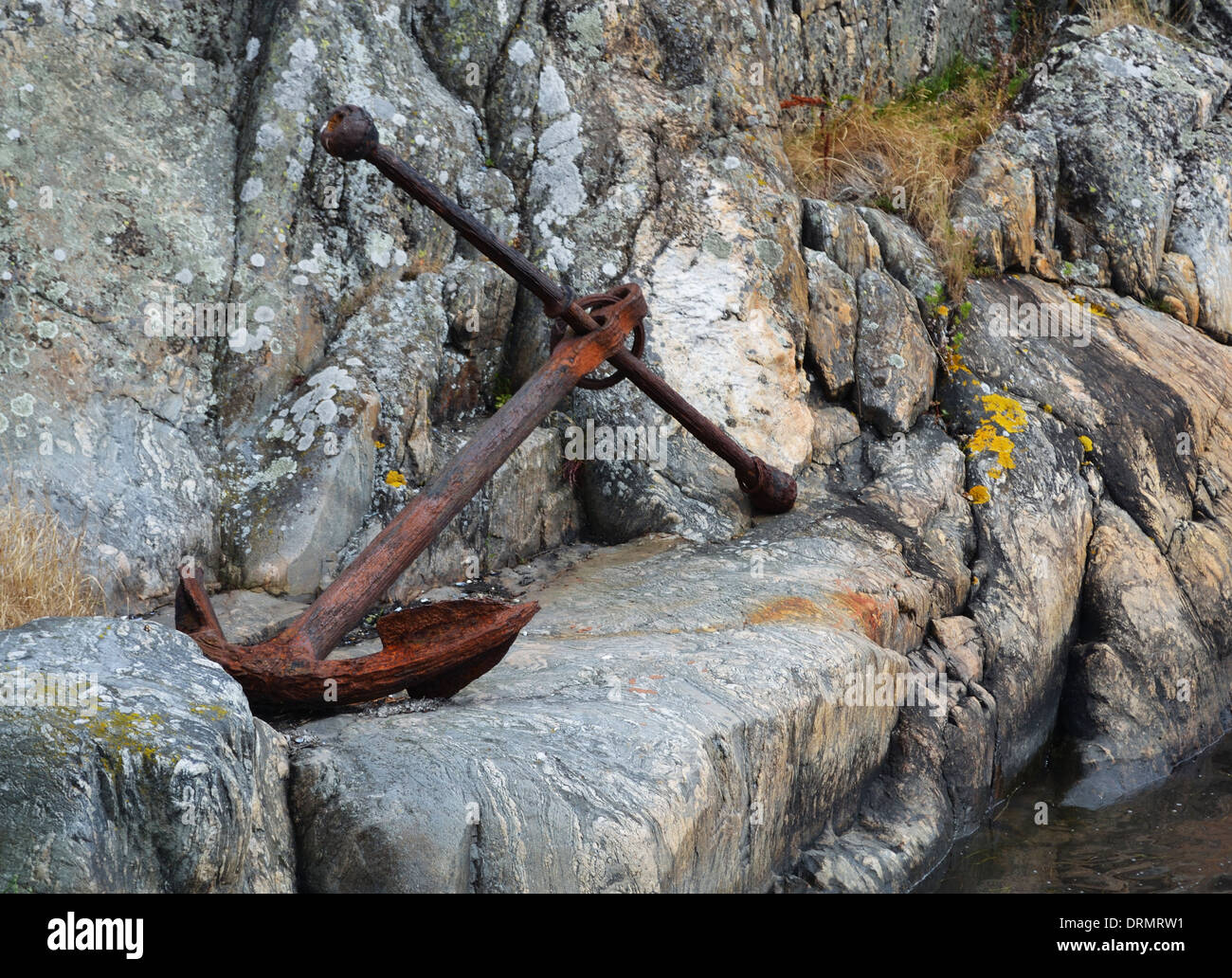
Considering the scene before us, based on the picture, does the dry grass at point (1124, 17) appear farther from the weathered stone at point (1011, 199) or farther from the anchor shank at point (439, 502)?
the anchor shank at point (439, 502)

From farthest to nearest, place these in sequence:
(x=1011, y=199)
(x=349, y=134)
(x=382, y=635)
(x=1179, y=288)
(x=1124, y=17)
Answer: (x=1124, y=17) < (x=1179, y=288) < (x=1011, y=199) < (x=349, y=134) < (x=382, y=635)

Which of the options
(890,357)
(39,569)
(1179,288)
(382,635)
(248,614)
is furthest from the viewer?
(1179,288)

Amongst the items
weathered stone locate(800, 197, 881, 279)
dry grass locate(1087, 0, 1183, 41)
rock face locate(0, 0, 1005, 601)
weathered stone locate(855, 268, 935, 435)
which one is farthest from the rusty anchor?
dry grass locate(1087, 0, 1183, 41)

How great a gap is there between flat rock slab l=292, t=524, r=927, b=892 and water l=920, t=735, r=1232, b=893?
529 mm

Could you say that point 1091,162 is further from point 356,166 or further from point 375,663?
point 375,663

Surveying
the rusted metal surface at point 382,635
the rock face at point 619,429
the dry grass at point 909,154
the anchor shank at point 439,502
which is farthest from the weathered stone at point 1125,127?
the rusted metal surface at point 382,635

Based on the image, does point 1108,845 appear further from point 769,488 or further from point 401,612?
point 401,612

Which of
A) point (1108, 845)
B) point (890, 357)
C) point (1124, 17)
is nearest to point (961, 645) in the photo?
point (1108, 845)

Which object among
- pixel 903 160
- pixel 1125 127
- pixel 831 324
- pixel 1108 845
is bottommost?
pixel 1108 845

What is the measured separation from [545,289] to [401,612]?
125 cm

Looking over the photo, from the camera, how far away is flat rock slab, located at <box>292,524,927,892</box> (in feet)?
8.66

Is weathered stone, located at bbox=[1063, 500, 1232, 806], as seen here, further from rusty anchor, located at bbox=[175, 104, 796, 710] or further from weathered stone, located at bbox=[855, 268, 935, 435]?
rusty anchor, located at bbox=[175, 104, 796, 710]

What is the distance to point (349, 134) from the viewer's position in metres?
3.13

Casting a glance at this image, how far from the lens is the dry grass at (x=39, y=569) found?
136 inches
